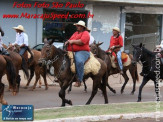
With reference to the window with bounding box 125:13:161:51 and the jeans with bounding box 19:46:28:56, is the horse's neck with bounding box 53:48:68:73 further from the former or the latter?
the window with bounding box 125:13:161:51

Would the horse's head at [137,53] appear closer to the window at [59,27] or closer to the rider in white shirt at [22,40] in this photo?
the rider in white shirt at [22,40]

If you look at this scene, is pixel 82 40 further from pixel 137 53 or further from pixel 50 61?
pixel 137 53

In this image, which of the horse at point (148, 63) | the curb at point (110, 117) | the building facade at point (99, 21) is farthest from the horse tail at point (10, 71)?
the building facade at point (99, 21)

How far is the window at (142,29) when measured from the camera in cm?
2842

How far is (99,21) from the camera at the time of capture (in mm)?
26875

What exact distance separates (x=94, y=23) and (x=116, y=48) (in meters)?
10.4

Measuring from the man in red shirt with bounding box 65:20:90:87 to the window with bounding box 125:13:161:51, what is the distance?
1625 cm

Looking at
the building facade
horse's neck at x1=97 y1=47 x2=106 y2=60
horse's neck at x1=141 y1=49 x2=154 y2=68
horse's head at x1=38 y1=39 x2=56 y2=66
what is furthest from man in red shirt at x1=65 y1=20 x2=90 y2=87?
the building facade

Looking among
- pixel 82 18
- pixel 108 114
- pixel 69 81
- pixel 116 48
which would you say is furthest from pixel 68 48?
pixel 82 18

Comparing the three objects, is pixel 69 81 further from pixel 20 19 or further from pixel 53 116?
pixel 20 19

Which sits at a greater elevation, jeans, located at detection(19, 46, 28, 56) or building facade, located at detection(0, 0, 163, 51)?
building facade, located at detection(0, 0, 163, 51)

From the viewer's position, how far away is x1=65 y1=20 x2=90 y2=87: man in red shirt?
12062 mm

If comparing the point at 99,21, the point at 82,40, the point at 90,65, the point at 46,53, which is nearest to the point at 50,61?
the point at 46,53

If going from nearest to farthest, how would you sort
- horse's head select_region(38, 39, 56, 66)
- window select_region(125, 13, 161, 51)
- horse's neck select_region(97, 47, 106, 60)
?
1. horse's head select_region(38, 39, 56, 66)
2. horse's neck select_region(97, 47, 106, 60)
3. window select_region(125, 13, 161, 51)
